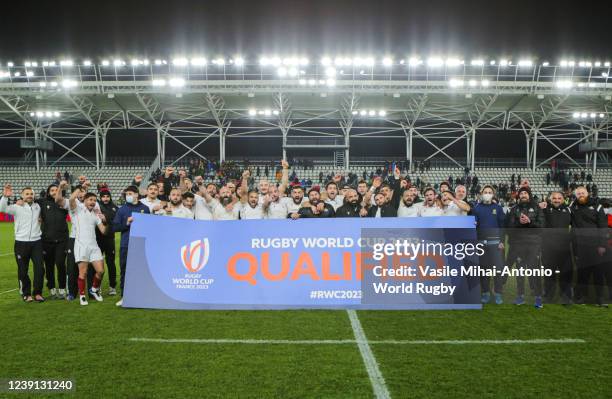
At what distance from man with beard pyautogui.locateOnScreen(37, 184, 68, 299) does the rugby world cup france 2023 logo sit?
2329 millimetres

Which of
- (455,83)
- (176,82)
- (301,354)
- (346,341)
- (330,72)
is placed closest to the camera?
(301,354)

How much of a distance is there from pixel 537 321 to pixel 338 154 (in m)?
29.0

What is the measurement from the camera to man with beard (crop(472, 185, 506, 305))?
22.1 ft

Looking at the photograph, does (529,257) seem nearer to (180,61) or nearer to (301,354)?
(301,354)

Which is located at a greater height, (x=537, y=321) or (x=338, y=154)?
(x=338, y=154)

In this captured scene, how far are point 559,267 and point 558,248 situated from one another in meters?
0.30

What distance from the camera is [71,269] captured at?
282 inches

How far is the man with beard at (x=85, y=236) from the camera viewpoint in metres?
6.89

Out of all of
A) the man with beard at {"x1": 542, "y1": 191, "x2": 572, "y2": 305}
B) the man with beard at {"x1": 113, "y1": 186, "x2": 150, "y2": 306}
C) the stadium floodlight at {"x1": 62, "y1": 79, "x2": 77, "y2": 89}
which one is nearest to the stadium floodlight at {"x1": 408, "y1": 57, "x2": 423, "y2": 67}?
the stadium floodlight at {"x1": 62, "y1": 79, "x2": 77, "y2": 89}

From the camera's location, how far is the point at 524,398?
12.3 feet

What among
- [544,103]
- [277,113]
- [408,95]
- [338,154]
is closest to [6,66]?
[277,113]

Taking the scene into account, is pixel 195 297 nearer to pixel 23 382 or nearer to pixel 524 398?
pixel 23 382

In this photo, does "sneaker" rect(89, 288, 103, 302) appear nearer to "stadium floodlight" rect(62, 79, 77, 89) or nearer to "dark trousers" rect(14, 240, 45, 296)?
"dark trousers" rect(14, 240, 45, 296)

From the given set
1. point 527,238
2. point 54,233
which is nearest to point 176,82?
point 54,233
